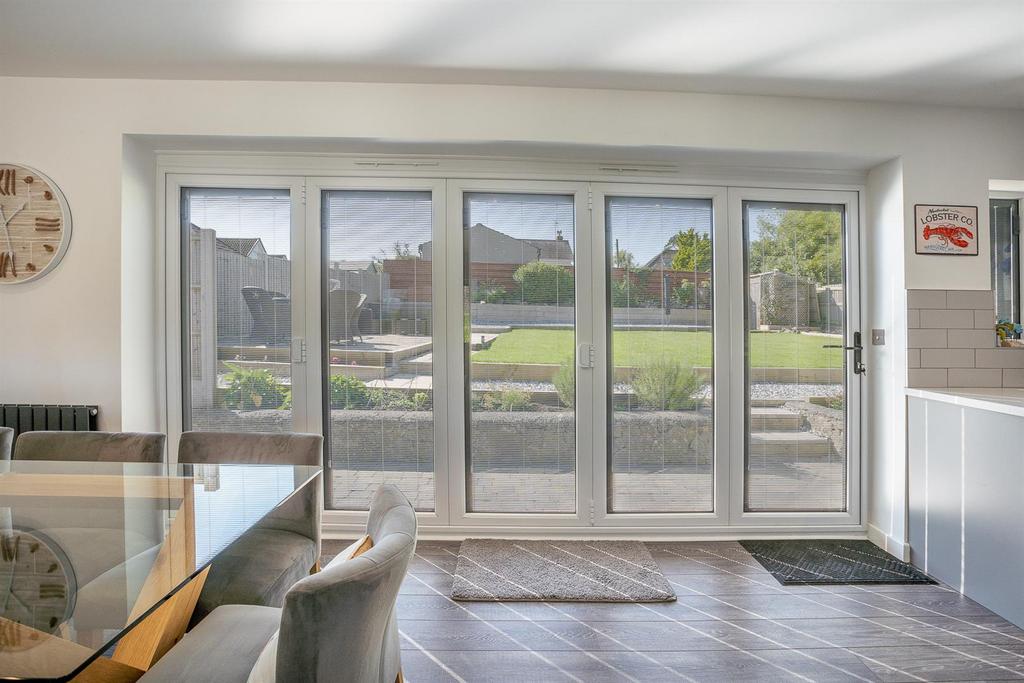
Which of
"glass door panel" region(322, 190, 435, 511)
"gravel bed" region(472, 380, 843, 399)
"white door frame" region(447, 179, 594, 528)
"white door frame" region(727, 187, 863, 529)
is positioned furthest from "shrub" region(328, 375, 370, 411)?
"white door frame" region(727, 187, 863, 529)

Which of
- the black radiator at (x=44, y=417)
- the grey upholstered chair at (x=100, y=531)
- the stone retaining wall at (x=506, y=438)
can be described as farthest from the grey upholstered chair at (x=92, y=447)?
the stone retaining wall at (x=506, y=438)

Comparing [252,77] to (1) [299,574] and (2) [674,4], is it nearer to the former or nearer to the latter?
(2) [674,4]

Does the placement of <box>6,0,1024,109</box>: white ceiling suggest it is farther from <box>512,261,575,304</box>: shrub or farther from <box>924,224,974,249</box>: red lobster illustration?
<box>512,261,575,304</box>: shrub

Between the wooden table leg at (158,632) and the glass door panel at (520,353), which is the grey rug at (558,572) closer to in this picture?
the glass door panel at (520,353)

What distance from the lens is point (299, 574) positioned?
5.95ft

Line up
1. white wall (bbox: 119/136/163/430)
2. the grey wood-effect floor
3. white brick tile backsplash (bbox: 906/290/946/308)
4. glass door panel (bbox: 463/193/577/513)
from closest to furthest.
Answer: the grey wood-effect floor → white wall (bbox: 119/136/163/430) → white brick tile backsplash (bbox: 906/290/946/308) → glass door panel (bbox: 463/193/577/513)

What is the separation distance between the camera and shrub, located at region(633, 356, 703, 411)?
124 inches

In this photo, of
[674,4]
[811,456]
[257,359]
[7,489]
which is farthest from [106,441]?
[811,456]

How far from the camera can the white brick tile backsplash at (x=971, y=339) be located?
292 cm

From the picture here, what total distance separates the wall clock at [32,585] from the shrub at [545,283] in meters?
2.31

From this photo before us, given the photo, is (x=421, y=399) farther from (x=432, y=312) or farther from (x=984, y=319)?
(x=984, y=319)

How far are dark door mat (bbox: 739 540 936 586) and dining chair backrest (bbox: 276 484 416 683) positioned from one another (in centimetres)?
232

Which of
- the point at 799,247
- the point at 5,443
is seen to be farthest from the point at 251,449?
the point at 799,247

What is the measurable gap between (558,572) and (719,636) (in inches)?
31.2
